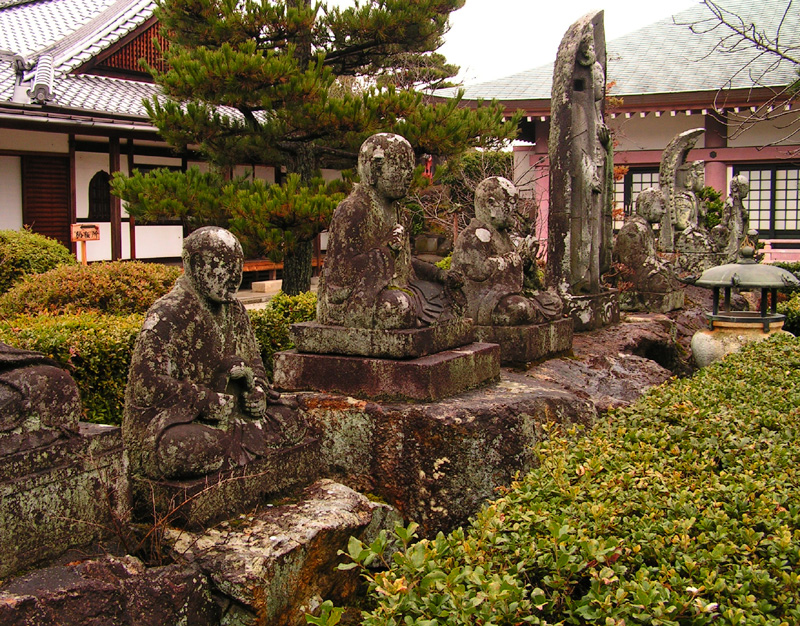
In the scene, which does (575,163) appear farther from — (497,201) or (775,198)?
(775,198)

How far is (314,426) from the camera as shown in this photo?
15.1ft

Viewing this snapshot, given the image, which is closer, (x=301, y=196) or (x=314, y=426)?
(x=314, y=426)

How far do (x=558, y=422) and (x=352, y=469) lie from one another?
54.4 inches

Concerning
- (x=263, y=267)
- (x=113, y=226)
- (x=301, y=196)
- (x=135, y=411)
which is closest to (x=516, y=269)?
(x=301, y=196)

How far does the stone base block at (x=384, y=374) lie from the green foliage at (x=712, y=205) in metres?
13.7

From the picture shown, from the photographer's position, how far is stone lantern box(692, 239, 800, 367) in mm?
8039

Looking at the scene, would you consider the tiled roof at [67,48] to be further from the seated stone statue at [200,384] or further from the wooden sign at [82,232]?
the seated stone statue at [200,384]

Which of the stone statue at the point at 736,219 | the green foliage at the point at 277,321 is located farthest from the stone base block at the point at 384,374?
the stone statue at the point at 736,219

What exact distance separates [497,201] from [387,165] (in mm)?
1666

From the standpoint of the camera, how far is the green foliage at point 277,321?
718 centimetres

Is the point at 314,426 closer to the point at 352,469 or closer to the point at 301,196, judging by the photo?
the point at 352,469

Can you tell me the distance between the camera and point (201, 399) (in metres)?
3.44

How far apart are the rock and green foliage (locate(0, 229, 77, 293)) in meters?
7.48

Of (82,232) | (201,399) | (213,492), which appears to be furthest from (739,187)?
(213,492)
